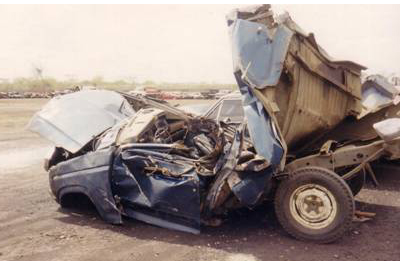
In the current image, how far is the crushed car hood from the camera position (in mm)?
5656

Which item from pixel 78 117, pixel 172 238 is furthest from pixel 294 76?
pixel 78 117

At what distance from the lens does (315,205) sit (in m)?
4.59

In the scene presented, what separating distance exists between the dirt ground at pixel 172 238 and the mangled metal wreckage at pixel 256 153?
178mm

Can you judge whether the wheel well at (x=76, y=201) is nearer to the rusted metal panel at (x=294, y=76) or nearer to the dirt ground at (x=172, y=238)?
the dirt ground at (x=172, y=238)

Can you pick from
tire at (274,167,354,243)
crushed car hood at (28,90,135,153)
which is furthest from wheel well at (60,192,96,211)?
tire at (274,167,354,243)

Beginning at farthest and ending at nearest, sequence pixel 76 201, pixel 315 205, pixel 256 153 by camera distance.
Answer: pixel 76 201, pixel 256 153, pixel 315 205

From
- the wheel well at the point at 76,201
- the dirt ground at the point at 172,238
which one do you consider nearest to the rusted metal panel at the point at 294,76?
the dirt ground at the point at 172,238

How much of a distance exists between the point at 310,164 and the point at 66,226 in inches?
115

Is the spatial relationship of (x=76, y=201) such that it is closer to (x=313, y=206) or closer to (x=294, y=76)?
(x=313, y=206)

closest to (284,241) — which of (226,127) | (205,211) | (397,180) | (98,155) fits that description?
(205,211)

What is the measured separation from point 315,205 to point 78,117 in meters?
3.30

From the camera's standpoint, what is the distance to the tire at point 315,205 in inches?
173

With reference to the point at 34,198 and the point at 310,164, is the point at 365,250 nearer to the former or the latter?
the point at 310,164

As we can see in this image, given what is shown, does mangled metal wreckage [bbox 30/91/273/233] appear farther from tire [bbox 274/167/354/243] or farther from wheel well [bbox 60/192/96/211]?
tire [bbox 274/167/354/243]
